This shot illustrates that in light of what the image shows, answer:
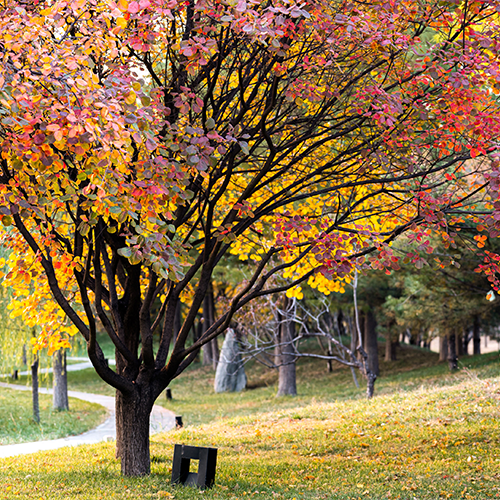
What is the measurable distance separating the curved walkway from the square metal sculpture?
4872 mm

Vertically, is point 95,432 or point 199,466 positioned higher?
point 199,466

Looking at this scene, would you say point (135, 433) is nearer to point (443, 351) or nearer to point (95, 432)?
point (95, 432)

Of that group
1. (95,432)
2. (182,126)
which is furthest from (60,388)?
(182,126)

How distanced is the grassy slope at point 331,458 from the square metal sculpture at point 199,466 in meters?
0.18

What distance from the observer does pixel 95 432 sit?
14398 mm

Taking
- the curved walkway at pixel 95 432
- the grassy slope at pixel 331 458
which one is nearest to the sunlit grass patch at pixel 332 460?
the grassy slope at pixel 331 458

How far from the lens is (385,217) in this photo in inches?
261

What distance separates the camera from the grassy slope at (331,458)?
5641 mm

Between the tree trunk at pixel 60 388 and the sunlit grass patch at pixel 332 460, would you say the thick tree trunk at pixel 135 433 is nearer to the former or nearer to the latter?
the sunlit grass patch at pixel 332 460

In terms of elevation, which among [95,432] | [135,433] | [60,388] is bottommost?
[95,432]

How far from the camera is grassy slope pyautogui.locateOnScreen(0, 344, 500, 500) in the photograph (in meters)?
5.64

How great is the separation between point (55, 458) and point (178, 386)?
1901 cm

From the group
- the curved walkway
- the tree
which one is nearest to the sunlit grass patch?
the tree

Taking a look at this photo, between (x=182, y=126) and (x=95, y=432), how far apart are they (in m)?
11.4
